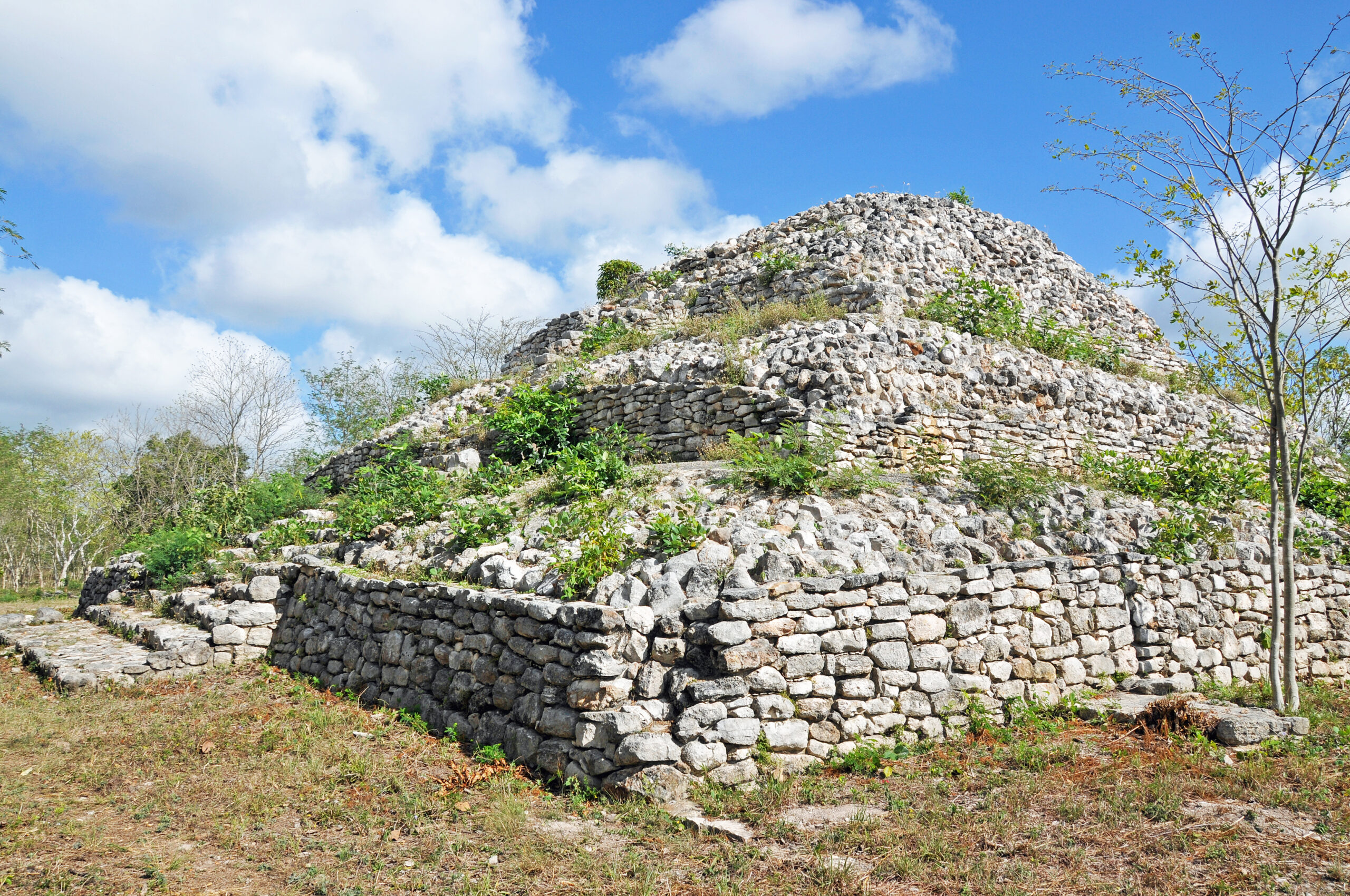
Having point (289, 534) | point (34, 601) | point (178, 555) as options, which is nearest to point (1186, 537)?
point (289, 534)

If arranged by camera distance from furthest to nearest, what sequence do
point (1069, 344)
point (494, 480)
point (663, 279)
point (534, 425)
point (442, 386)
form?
point (663, 279)
point (442, 386)
point (1069, 344)
point (534, 425)
point (494, 480)

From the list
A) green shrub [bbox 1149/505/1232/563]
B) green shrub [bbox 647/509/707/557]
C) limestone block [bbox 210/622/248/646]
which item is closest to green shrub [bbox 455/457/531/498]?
green shrub [bbox 647/509/707/557]

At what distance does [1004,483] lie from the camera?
8680mm

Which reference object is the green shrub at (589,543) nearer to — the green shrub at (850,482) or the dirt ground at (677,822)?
the dirt ground at (677,822)

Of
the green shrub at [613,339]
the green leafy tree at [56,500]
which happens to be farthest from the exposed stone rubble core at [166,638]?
the green leafy tree at [56,500]

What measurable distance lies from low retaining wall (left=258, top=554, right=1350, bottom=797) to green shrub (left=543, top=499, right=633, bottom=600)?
14.7 inches

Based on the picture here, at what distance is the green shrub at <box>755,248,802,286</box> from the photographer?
15.6 m

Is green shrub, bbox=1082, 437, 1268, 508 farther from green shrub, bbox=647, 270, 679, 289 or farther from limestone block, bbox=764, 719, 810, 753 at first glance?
green shrub, bbox=647, 270, 679, 289

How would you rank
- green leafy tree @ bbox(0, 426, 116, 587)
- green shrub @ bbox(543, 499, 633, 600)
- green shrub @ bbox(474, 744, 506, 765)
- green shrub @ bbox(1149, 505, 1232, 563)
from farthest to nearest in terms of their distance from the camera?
green leafy tree @ bbox(0, 426, 116, 587) → green shrub @ bbox(1149, 505, 1232, 563) → green shrub @ bbox(543, 499, 633, 600) → green shrub @ bbox(474, 744, 506, 765)

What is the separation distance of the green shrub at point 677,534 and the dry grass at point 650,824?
6.93ft

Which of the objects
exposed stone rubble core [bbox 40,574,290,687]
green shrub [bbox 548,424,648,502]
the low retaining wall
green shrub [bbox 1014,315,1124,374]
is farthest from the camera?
green shrub [bbox 1014,315,1124,374]

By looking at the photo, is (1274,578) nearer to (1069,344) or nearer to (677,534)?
(677,534)

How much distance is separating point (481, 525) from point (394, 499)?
280cm

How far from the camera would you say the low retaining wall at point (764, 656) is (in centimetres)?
568
